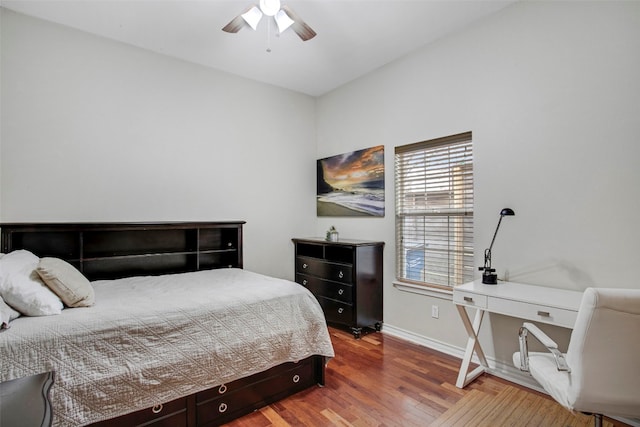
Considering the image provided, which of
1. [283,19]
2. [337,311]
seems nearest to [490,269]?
[337,311]

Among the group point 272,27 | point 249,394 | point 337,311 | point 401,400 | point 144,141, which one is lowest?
point 401,400

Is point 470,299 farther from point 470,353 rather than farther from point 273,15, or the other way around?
point 273,15

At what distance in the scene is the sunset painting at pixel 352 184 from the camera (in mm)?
3656

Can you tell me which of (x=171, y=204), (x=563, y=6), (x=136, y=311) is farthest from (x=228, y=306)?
(x=563, y=6)

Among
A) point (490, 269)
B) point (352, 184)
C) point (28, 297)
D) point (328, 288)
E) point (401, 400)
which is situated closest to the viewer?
point (28, 297)

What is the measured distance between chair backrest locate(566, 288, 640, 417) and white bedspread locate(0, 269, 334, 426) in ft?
4.83

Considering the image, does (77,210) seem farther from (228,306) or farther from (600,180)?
(600,180)

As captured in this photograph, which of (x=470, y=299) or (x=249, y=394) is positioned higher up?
(x=470, y=299)

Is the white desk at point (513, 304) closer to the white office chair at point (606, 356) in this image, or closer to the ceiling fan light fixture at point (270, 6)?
the white office chair at point (606, 356)

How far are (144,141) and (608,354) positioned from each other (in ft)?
12.4

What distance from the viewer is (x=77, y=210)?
113 inches

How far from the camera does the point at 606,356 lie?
1.40 metres

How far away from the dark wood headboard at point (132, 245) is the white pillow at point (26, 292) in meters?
0.86

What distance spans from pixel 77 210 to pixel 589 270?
161 inches
